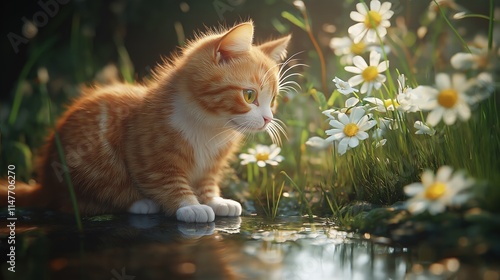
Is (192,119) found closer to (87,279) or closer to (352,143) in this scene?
(352,143)

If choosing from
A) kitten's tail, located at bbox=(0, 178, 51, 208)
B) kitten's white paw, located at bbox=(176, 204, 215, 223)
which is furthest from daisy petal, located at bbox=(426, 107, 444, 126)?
kitten's tail, located at bbox=(0, 178, 51, 208)

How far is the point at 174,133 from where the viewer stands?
197cm

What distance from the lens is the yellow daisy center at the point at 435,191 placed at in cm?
132

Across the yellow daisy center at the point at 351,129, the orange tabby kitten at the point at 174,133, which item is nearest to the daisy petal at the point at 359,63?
the yellow daisy center at the point at 351,129

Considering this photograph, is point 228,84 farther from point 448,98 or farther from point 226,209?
point 448,98

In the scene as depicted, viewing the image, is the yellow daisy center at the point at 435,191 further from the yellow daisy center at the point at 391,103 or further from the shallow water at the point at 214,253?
the yellow daisy center at the point at 391,103

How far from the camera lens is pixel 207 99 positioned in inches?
76.8

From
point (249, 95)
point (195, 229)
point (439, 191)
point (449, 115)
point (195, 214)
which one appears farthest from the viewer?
point (249, 95)

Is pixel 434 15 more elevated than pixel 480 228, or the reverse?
pixel 434 15

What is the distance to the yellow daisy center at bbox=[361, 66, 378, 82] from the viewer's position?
74.0 inches

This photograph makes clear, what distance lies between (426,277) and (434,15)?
5.26ft

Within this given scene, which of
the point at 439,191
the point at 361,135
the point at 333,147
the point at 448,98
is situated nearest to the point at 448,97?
the point at 448,98

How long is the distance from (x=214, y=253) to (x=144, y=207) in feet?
2.16

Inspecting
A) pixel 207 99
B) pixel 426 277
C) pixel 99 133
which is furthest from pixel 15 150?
pixel 426 277
